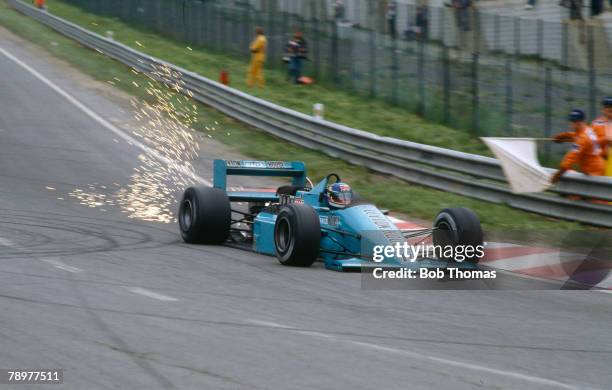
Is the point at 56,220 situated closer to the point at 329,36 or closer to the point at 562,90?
the point at 562,90

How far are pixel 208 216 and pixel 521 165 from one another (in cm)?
467

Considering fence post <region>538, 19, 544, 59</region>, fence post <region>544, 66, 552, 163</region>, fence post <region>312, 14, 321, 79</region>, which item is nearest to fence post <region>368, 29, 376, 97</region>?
fence post <region>312, 14, 321, 79</region>

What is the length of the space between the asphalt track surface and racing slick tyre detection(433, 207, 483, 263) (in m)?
1.02

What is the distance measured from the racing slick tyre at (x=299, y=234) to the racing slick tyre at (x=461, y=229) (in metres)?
1.32

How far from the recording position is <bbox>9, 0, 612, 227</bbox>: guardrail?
14.3 meters

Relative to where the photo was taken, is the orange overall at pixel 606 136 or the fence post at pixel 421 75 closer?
the orange overall at pixel 606 136

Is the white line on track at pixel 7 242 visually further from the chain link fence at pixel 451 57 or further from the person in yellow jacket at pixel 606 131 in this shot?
the chain link fence at pixel 451 57

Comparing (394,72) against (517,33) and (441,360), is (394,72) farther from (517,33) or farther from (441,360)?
(441,360)

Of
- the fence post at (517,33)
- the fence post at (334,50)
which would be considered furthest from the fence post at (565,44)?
the fence post at (334,50)

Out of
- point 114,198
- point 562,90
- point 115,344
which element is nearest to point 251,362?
point 115,344

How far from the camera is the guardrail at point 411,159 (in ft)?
47.0

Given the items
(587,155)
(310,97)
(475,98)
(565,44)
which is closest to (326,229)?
(587,155)

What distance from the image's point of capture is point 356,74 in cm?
2653

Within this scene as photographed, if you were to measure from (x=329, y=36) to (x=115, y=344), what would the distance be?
21432 millimetres
